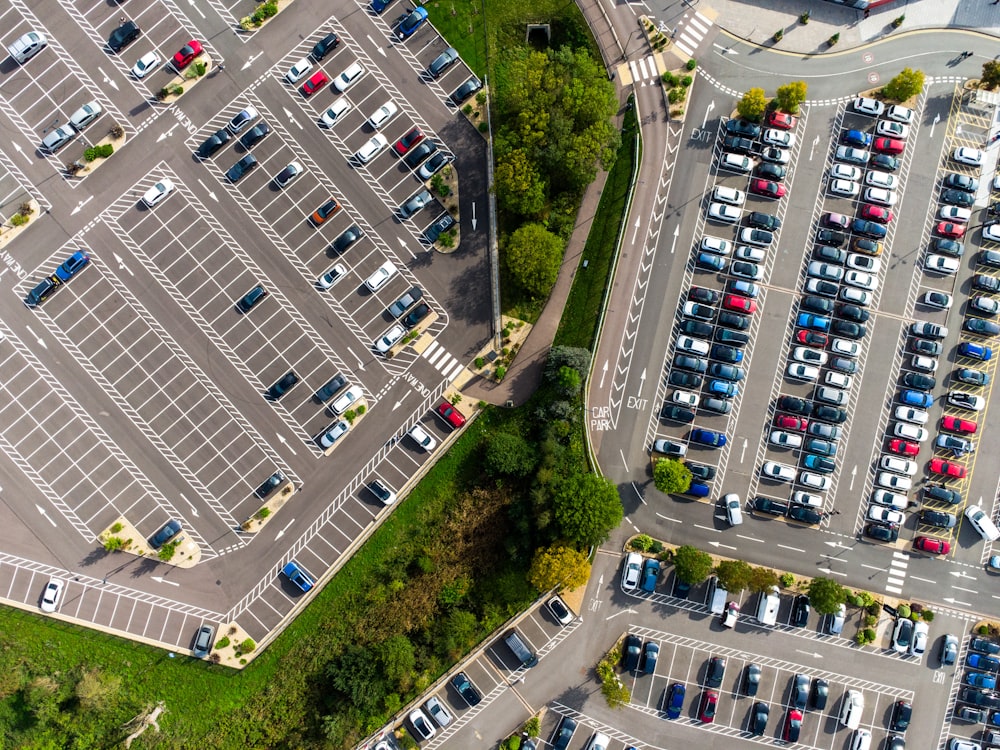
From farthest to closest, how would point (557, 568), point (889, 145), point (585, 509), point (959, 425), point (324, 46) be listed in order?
point (324, 46) < point (889, 145) < point (959, 425) < point (585, 509) < point (557, 568)

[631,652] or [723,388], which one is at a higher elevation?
[723,388]

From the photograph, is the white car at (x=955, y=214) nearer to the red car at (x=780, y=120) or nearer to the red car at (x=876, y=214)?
the red car at (x=876, y=214)

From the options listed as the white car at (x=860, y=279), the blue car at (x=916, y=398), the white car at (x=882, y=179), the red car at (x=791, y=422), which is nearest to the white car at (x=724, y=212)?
the white car at (x=860, y=279)

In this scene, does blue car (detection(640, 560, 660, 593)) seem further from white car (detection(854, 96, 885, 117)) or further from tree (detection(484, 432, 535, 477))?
white car (detection(854, 96, 885, 117))

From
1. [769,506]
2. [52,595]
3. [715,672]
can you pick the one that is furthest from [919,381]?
[52,595]

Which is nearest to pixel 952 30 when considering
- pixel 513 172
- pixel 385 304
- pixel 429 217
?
pixel 513 172

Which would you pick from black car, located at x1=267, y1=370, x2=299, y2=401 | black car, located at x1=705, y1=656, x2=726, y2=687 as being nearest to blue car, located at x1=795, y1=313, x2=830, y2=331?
black car, located at x1=705, y1=656, x2=726, y2=687

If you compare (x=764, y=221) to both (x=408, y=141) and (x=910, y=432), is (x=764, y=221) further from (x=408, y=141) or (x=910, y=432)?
(x=408, y=141)
